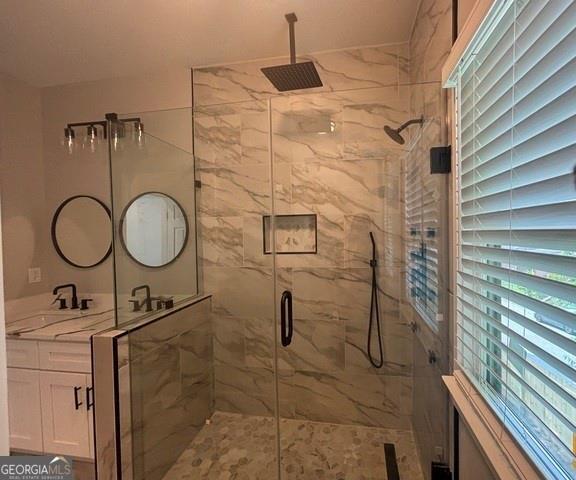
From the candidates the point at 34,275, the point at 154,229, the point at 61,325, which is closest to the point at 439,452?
the point at 154,229

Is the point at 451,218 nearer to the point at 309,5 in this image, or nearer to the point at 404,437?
the point at 309,5

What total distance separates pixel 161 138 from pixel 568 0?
2211mm

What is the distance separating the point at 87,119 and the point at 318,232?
2.05 metres

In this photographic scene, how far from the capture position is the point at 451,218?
1320 millimetres

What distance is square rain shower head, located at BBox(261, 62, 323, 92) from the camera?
1.76 metres

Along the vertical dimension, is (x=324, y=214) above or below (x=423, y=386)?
above

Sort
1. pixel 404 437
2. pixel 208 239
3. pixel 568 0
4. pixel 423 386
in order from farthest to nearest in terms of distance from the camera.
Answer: pixel 208 239
pixel 404 437
pixel 423 386
pixel 568 0

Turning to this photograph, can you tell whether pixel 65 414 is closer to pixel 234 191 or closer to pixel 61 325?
pixel 61 325

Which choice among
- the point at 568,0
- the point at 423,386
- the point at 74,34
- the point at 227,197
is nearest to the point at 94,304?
the point at 227,197

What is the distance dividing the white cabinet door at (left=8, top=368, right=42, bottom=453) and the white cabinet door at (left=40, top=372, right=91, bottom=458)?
0.15 feet

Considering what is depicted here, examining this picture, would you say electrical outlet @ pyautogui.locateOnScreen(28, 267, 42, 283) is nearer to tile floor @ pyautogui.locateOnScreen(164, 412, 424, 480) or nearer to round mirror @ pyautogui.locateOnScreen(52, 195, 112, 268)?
round mirror @ pyautogui.locateOnScreen(52, 195, 112, 268)

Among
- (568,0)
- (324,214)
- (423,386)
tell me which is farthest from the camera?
(324,214)

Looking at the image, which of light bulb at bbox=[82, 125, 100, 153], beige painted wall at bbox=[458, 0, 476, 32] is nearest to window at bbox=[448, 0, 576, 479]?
beige painted wall at bbox=[458, 0, 476, 32]

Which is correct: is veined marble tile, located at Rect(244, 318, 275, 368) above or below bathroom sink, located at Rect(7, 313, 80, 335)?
below
